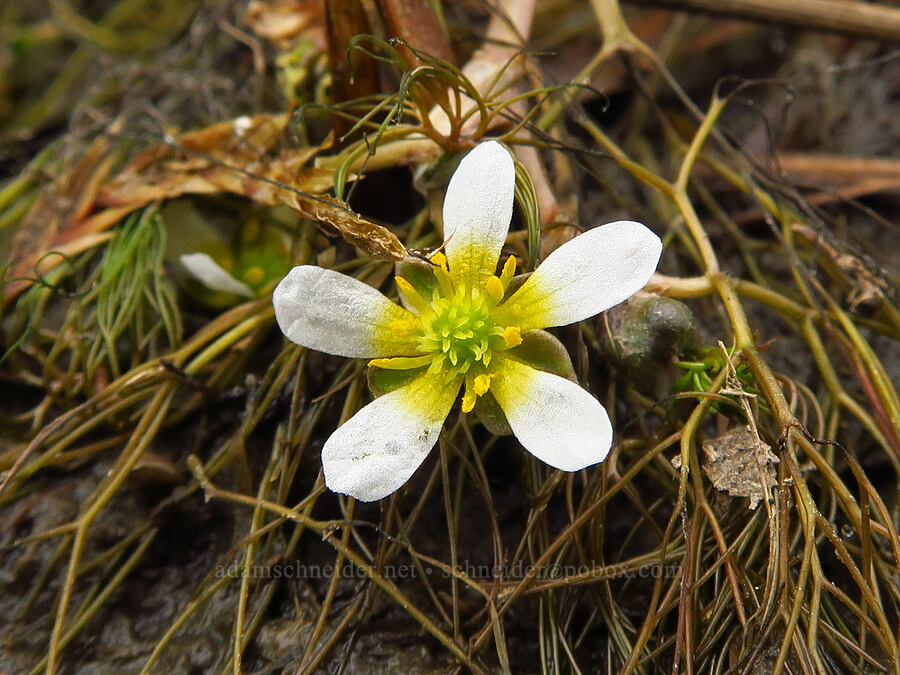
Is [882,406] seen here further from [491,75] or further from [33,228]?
[33,228]

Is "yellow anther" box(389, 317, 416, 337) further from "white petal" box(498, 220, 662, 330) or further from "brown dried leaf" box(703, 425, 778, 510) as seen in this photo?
"brown dried leaf" box(703, 425, 778, 510)

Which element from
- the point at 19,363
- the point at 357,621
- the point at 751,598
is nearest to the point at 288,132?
the point at 19,363

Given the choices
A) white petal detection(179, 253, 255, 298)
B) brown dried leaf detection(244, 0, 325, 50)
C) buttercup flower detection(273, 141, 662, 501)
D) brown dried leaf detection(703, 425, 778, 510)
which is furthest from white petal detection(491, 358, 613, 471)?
brown dried leaf detection(244, 0, 325, 50)

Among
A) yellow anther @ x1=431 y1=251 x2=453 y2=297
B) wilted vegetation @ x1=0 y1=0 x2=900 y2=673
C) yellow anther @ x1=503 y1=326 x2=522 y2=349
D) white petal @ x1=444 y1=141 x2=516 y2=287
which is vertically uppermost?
white petal @ x1=444 y1=141 x2=516 y2=287

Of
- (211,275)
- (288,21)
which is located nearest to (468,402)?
(211,275)

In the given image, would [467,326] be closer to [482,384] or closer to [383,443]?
[482,384]
